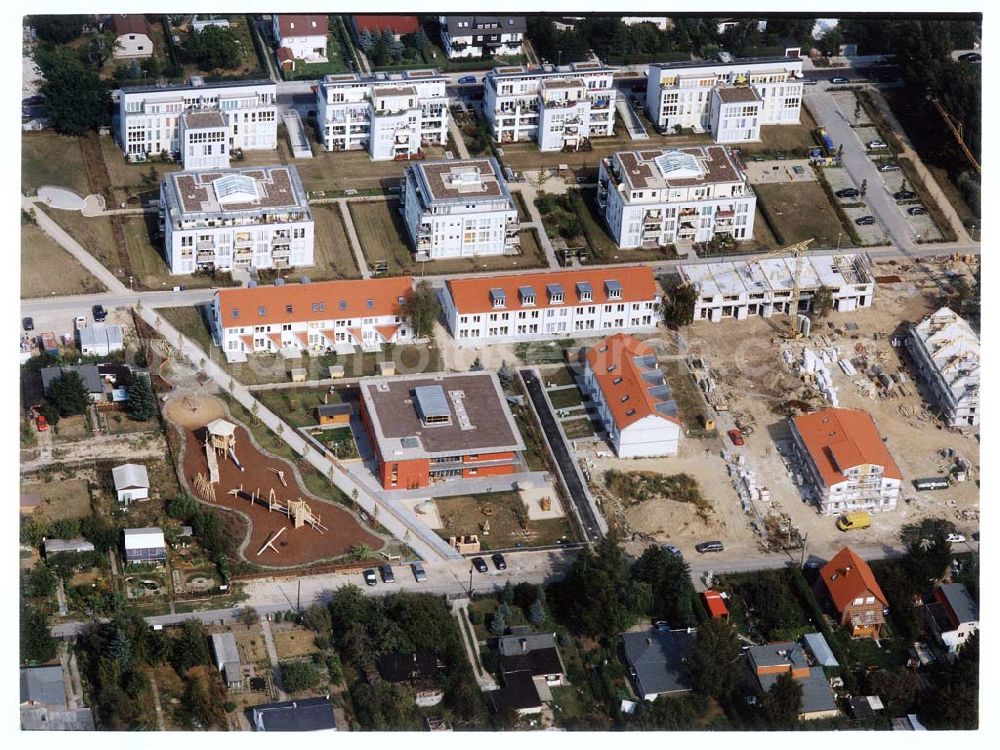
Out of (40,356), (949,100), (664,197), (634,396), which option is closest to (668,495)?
(634,396)

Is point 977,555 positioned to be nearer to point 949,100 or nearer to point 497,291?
point 497,291

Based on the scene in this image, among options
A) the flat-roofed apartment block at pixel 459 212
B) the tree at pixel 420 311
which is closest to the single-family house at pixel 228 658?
the tree at pixel 420 311

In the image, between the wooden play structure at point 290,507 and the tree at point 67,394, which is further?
the tree at point 67,394

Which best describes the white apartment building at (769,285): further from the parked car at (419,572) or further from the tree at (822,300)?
the parked car at (419,572)

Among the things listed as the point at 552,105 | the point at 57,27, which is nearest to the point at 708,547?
the point at 552,105

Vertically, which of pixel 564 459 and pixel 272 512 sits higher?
pixel 564 459

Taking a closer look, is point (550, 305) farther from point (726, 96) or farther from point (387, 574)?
point (726, 96)
